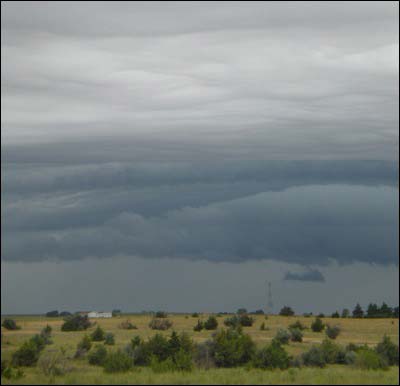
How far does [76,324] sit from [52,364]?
37909mm

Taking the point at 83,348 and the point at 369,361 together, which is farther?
the point at 83,348

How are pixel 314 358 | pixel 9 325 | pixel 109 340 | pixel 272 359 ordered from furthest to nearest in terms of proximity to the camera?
1. pixel 9 325
2. pixel 109 340
3. pixel 314 358
4. pixel 272 359

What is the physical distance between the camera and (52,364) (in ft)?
164

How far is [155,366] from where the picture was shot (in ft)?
177

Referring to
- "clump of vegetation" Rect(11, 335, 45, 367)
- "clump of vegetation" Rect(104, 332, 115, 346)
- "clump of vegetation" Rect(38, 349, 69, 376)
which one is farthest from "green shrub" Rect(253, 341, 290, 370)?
"clump of vegetation" Rect(104, 332, 115, 346)

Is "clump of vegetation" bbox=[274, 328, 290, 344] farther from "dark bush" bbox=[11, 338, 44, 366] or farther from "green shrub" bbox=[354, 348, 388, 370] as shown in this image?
"dark bush" bbox=[11, 338, 44, 366]

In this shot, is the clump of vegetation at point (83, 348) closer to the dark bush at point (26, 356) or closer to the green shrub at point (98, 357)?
the green shrub at point (98, 357)

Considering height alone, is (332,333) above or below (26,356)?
below

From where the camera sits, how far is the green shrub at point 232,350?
58.7 meters

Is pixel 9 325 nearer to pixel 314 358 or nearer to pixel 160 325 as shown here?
pixel 160 325

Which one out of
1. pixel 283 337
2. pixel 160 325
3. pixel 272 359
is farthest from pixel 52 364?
pixel 160 325

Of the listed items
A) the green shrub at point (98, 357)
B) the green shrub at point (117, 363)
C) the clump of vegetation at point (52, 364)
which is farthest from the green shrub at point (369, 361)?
the clump of vegetation at point (52, 364)

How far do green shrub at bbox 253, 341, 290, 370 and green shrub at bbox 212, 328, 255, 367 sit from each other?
1392 mm

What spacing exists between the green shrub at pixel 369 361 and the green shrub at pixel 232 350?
6.51 meters
